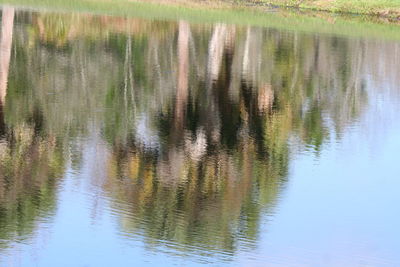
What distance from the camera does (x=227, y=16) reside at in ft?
146

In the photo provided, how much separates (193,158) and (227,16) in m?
27.9

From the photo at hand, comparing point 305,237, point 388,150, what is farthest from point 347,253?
point 388,150

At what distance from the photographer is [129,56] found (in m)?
31.6

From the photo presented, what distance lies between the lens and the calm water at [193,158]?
12344 mm

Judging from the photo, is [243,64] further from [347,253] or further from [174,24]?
[347,253]

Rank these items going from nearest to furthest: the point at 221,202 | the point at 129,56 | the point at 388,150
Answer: the point at 221,202, the point at 388,150, the point at 129,56

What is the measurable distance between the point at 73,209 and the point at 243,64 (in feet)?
64.0

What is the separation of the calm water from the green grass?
890 centimetres

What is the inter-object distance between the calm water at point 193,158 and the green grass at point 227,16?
350 inches

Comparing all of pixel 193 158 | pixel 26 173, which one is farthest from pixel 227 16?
pixel 26 173

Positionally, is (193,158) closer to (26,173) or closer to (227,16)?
(26,173)

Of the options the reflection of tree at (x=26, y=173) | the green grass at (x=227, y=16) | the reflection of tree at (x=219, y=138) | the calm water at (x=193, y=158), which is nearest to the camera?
the calm water at (x=193, y=158)

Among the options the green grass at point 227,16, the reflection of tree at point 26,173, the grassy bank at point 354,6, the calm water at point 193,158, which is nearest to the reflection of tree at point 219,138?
the calm water at point 193,158

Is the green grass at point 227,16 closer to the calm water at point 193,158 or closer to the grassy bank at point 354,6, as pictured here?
the grassy bank at point 354,6
